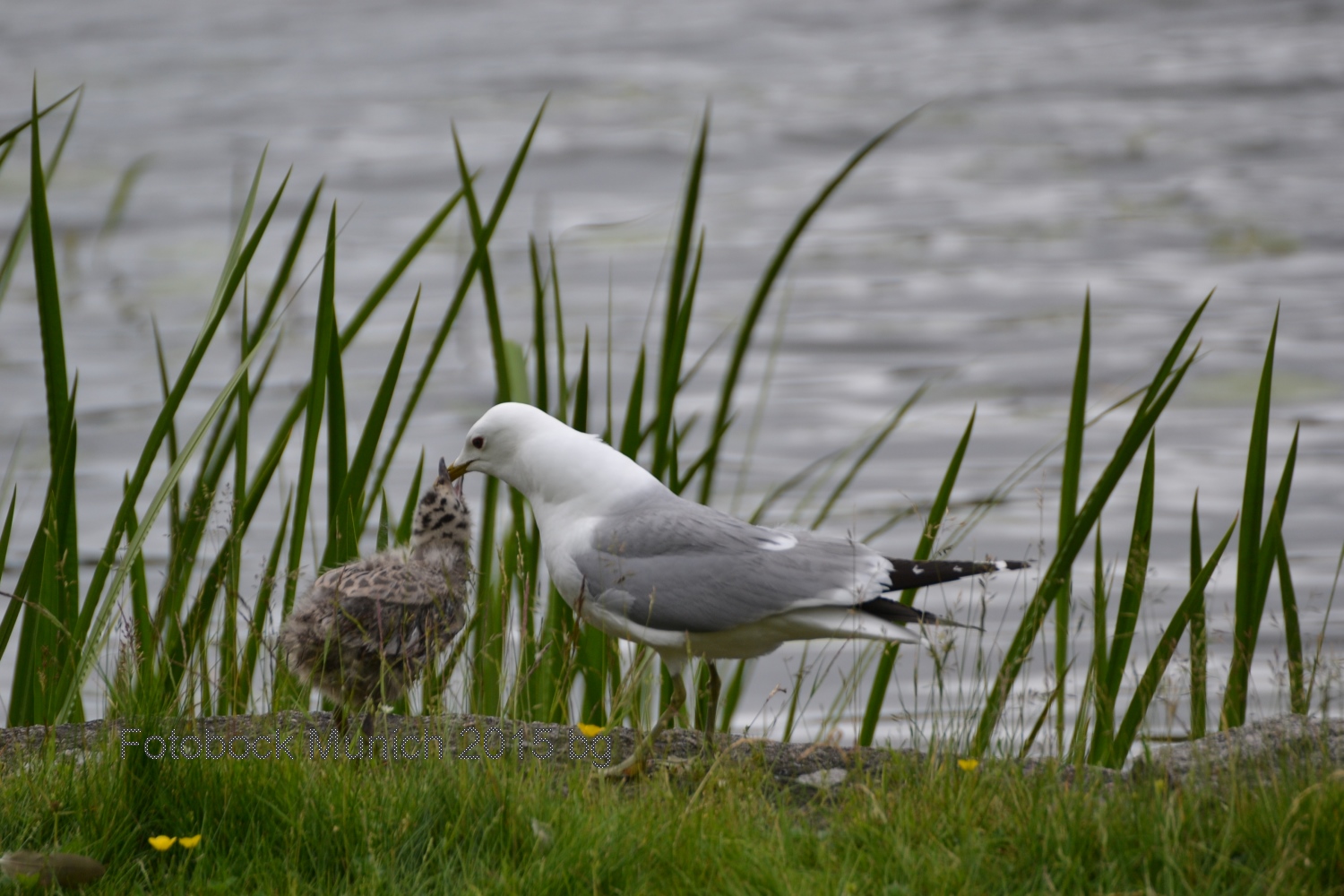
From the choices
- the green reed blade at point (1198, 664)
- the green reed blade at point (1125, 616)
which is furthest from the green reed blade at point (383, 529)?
the green reed blade at point (1198, 664)

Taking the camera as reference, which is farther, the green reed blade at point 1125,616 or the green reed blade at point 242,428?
the green reed blade at point 242,428

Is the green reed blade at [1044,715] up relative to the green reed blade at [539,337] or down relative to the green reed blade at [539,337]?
down

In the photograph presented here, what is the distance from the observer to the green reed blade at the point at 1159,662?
3816 millimetres

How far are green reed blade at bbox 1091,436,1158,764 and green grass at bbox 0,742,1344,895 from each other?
750 mm

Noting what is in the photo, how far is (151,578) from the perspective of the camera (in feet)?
26.9

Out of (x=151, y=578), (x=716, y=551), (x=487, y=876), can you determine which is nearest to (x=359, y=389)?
(x=151, y=578)

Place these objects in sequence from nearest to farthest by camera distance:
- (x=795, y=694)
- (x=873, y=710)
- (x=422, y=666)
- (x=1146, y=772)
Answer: (x=1146, y=772) → (x=422, y=666) → (x=795, y=694) → (x=873, y=710)

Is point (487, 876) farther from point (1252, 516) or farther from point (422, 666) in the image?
point (1252, 516)

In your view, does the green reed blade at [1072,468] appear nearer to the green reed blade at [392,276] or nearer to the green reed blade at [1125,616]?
the green reed blade at [1125,616]

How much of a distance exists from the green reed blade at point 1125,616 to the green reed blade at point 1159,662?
33 mm

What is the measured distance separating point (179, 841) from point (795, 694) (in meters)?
1.58

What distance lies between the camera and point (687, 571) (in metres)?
3.54

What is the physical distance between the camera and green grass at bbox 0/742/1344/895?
263cm

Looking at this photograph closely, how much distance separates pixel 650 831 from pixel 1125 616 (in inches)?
73.1
